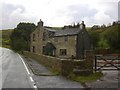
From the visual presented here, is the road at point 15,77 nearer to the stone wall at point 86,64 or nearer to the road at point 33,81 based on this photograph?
the road at point 33,81

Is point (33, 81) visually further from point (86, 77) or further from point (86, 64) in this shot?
point (86, 64)

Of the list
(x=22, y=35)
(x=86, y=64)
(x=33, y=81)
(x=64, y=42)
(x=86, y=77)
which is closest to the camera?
(x=33, y=81)

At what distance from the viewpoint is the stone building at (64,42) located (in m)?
33.7

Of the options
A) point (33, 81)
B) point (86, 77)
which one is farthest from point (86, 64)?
point (33, 81)

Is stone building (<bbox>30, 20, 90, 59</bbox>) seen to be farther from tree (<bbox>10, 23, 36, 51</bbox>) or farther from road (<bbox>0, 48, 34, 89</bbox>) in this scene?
tree (<bbox>10, 23, 36, 51</bbox>)

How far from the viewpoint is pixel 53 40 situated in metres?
39.1

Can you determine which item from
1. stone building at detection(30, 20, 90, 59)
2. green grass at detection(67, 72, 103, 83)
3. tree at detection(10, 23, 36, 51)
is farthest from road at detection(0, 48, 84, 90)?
tree at detection(10, 23, 36, 51)

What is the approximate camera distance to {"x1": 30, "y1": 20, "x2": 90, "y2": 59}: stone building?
111 feet

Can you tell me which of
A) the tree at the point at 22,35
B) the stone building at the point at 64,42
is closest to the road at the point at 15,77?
the stone building at the point at 64,42

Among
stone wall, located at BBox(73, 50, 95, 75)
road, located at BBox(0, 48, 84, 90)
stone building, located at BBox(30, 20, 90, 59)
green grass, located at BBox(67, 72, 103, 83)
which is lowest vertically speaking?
road, located at BBox(0, 48, 84, 90)

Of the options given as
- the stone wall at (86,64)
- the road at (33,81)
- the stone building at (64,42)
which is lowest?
the road at (33,81)

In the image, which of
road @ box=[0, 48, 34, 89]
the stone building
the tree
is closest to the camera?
road @ box=[0, 48, 34, 89]

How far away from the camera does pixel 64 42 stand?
118ft

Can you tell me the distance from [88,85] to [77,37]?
79.8ft
